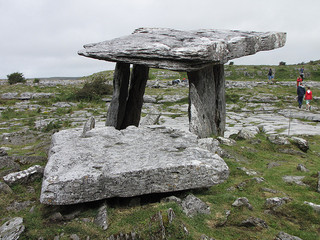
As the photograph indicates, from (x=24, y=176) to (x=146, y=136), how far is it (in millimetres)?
3016

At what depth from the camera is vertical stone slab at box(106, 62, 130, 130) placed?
11711 mm

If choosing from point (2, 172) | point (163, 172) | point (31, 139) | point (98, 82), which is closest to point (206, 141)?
point (163, 172)

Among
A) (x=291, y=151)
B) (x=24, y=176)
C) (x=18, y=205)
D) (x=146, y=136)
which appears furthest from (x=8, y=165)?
(x=291, y=151)

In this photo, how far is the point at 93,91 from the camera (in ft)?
79.6

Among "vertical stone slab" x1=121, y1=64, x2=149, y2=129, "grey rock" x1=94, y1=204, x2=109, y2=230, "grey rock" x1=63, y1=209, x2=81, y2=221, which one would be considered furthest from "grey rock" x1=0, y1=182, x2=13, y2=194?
"vertical stone slab" x1=121, y1=64, x2=149, y2=129

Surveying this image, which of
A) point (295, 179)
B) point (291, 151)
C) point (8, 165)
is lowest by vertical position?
point (291, 151)

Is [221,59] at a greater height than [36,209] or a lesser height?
greater

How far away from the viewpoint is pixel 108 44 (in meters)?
9.84

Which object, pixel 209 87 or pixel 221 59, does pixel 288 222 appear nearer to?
pixel 221 59

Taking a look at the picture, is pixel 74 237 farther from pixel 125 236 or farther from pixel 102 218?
pixel 125 236

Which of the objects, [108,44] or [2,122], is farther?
[2,122]

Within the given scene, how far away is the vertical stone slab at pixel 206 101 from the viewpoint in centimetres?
Result: 1012

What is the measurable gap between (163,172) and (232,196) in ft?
5.03

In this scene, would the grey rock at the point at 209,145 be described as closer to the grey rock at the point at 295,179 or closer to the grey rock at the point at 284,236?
the grey rock at the point at 295,179
